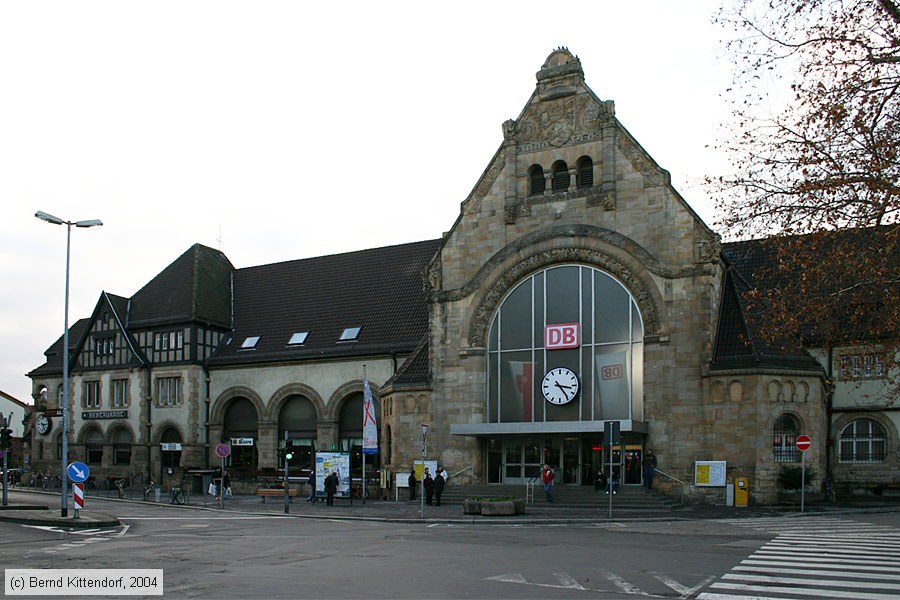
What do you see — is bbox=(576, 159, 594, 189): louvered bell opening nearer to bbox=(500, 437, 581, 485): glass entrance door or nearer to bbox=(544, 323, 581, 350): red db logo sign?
bbox=(544, 323, 581, 350): red db logo sign

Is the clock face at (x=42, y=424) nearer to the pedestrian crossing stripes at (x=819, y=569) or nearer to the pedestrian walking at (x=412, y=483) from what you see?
the pedestrian walking at (x=412, y=483)

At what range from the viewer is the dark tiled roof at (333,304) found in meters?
49.1

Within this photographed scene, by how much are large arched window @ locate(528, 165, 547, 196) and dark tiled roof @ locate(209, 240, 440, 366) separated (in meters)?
10.1

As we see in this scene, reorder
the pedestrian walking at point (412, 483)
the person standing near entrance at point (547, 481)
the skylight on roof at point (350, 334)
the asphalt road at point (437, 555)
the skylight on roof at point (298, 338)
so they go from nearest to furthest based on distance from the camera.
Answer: the asphalt road at point (437, 555), the person standing near entrance at point (547, 481), the pedestrian walking at point (412, 483), the skylight on roof at point (350, 334), the skylight on roof at point (298, 338)

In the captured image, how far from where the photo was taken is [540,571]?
51.2 feet

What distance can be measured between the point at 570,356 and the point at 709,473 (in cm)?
717

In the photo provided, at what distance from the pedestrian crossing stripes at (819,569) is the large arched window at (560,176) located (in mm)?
19592

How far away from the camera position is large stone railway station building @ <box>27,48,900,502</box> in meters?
35.2

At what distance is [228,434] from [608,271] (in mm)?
25593

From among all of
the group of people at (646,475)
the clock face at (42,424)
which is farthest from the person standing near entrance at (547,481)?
the clock face at (42,424)

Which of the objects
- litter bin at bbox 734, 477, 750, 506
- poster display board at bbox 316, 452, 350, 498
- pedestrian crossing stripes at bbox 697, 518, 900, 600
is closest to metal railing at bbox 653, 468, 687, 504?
litter bin at bbox 734, 477, 750, 506

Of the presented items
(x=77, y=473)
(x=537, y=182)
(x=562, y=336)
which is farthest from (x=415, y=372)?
(x=77, y=473)

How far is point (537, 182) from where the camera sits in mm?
40594

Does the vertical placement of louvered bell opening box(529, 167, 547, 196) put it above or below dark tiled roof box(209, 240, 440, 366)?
above
